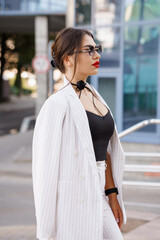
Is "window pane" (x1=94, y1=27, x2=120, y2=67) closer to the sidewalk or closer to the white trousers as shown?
the sidewalk

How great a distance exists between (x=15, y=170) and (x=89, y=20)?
246 inches

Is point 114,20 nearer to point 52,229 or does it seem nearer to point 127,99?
point 127,99

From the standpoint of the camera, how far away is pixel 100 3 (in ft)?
44.8

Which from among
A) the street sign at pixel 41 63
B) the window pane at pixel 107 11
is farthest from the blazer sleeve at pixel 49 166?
the street sign at pixel 41 63

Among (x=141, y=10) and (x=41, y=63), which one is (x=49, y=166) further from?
(x=41, y=63)

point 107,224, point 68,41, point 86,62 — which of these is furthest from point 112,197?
point 68,41

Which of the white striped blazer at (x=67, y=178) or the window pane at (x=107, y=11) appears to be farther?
the window pane at (x=107, y=11)

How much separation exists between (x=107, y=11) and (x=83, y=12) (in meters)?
0.81

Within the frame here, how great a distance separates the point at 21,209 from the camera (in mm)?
6523

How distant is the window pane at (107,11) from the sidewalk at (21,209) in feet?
14.7

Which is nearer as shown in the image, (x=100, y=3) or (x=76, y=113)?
(x=76, y=113)

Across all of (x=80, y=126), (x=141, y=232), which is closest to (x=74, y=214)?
(x=80, y=126)

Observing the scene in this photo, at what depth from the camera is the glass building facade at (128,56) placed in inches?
515

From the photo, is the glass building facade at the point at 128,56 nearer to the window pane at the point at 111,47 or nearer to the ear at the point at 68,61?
the window pane at the point at 111,47
